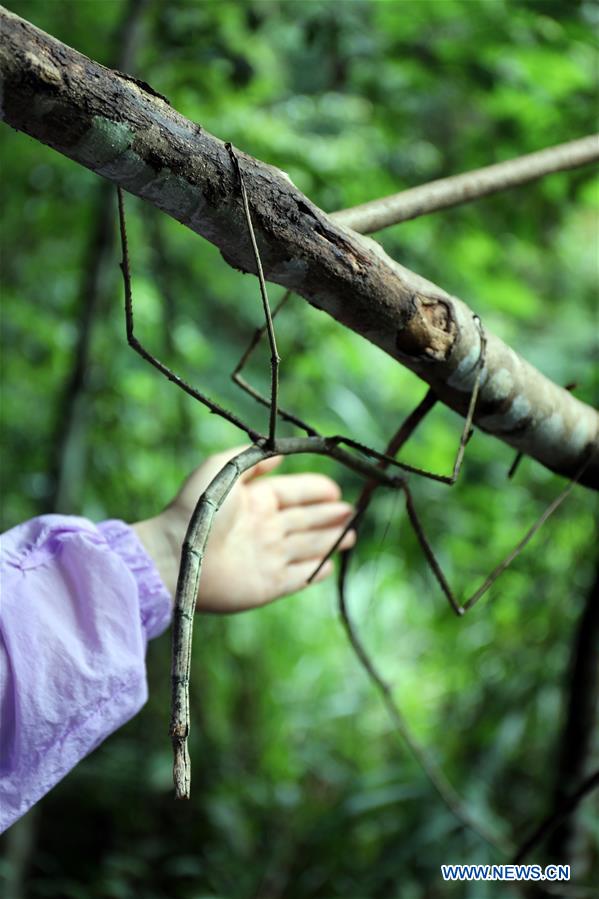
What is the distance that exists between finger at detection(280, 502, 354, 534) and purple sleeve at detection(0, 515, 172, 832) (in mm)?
275

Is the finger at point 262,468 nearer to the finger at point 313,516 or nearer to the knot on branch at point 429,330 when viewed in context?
the finger at point 313,516

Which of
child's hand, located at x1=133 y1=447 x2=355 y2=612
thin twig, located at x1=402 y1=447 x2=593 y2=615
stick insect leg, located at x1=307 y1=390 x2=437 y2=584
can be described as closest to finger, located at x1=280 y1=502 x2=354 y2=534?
child's hand, located at x1=133 y1=447 x2=355 y2=612

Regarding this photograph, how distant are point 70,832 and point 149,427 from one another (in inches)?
37.0

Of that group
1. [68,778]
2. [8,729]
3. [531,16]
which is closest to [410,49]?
[531,16]

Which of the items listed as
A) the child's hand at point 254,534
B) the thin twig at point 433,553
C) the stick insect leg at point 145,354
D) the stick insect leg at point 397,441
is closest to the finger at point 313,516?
the child's hand at point 254,534

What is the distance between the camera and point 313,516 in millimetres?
965

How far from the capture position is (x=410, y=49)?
1304mm

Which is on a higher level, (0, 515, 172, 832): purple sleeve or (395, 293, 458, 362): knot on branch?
(395, 293, 458, 362): knot on branch

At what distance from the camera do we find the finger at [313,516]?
944 mm

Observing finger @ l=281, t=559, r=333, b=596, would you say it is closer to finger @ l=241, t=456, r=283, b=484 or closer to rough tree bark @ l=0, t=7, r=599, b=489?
finger @ l=241, t=456, r=283, b=484

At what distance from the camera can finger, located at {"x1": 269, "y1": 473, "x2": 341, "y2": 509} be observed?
3.15 feet

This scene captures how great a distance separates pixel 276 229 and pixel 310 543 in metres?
0.49

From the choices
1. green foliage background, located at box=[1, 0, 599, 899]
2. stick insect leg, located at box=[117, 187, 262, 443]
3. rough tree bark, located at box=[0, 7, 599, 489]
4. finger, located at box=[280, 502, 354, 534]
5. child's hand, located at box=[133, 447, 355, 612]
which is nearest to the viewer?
rough tree bark, located at box=[0, 7, 599, 489]

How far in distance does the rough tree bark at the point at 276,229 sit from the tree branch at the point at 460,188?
0.34 ft
